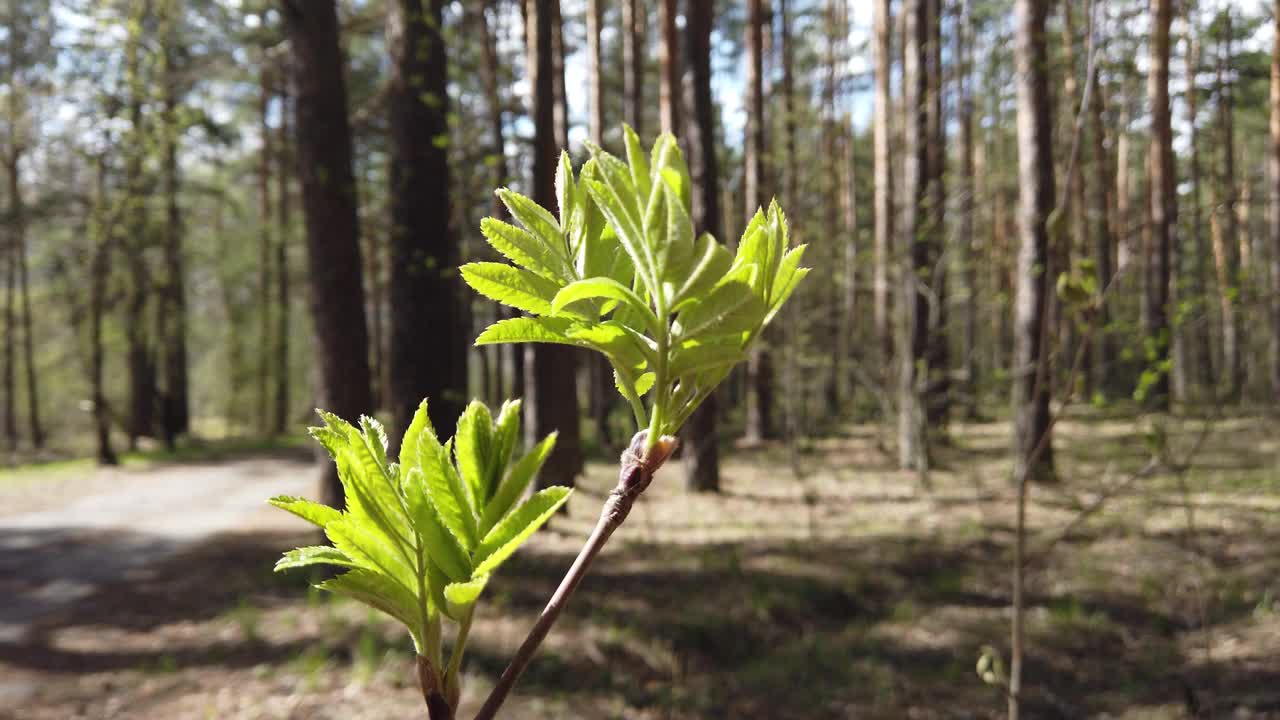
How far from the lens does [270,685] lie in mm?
4355

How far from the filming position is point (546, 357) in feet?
24.0

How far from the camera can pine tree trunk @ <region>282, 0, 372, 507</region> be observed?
5727mm

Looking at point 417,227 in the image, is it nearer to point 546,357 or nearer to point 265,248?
point 546,357

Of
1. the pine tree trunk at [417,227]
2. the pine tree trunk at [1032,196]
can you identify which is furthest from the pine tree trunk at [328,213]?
the pine tree trunk at [1032,196]

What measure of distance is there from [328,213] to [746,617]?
3.94m

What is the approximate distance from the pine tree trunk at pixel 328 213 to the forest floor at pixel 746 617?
1.50m

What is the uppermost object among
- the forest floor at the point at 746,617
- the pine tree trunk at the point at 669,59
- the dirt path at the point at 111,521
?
Result: the pine tree trunk at the point at 669,59

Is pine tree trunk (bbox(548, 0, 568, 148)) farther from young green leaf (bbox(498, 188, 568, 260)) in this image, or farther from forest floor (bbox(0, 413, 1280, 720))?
young green leaf (bbox(498, 188, 568, 260))

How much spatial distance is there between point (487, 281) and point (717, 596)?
561cm

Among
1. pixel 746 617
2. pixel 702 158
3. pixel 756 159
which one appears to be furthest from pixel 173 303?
pixel 746 617

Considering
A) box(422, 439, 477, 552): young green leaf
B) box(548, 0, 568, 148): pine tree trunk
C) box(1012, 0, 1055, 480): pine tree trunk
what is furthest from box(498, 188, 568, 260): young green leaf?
box(1012, 0, 1055, 480): pine tree trunk

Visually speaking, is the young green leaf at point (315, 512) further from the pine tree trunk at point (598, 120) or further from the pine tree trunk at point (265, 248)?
the pine tree trunk at point (265, 248)

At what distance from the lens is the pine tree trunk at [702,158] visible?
31.0 ft

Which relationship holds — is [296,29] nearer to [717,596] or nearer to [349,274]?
[349,274]
